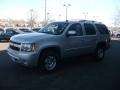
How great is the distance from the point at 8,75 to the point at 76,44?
303cm

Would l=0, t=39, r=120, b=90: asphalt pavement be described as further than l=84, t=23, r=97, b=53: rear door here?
No

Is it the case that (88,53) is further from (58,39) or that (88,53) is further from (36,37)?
(36,37)

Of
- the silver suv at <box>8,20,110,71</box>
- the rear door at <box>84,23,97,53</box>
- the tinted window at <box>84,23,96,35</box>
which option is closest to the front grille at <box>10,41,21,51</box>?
the silver suv at <box>8,20,110,71</box>

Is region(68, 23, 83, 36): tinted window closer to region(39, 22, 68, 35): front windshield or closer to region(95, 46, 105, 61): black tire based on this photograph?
region(39, 22, 68, 35): front windshield

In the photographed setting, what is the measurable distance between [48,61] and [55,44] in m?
0.68

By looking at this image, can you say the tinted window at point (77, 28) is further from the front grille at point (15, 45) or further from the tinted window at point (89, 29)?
the front grille at point (15, 45)

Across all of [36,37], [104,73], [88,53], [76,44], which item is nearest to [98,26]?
[88,53]

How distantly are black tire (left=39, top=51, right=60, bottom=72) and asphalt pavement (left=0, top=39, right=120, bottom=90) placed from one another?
209mm

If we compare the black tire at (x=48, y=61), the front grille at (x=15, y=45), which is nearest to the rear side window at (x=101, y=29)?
the black tire at (x=48, y=61)

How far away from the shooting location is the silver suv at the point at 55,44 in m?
7.20

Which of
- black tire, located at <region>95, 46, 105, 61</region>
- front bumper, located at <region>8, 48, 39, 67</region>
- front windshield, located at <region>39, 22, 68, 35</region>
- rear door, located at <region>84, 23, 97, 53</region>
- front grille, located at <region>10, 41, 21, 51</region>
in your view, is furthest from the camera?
black tire, located at <region>95, 46, 105, 61</region>

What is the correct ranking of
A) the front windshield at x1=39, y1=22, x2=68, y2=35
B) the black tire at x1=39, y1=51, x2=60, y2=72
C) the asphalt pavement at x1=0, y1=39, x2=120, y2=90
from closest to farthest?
the asphalt pavement at x1=0, y1=39, x2=120, y2=90 → the black tire at x1=39, y1=51, x2=60, y2=72 → the front windshield at x1=39, y1=22, x2=68, y2=35

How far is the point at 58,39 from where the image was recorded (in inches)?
311

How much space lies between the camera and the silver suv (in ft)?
23.6
